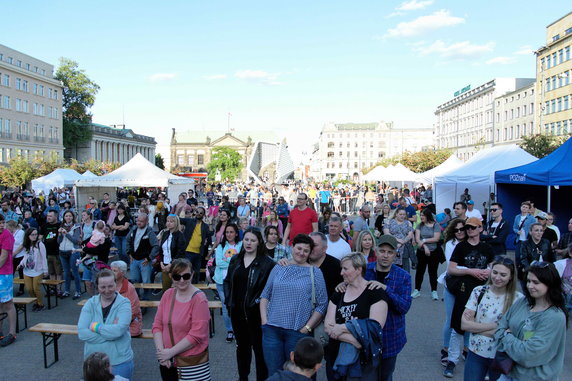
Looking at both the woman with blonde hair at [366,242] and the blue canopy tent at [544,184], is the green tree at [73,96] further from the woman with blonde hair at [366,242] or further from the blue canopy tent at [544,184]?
the woman with blonde hair at [366,242]

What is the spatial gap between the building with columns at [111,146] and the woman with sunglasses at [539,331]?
81.0 metres

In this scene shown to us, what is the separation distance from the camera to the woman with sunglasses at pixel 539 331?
118 inches

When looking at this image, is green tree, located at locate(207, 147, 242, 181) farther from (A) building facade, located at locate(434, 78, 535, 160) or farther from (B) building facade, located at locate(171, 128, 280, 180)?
(B) building facade, located at locate(171, 128, 280, 180)

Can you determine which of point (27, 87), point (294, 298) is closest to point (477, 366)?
point (294, 298)

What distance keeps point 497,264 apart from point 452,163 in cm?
2081

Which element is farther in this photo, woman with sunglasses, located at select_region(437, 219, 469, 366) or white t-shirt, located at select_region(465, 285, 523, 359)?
woman with sunglasses, located at select_region(437, 219, 469, 366)

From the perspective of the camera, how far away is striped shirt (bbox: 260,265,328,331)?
3.80 meters

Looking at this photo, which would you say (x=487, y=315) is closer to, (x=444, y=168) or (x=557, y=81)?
(x=444, y=168)

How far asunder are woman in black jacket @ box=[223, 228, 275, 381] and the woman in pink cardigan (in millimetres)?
665

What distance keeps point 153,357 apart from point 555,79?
57.6 metres

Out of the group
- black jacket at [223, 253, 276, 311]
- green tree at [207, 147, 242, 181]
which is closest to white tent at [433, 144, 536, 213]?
black jacket at [223, 253, 276, 311]

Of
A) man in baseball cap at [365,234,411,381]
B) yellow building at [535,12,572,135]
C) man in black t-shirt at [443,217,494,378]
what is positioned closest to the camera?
man in baseball cap at [365,234,411,381]

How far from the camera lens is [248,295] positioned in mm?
4391

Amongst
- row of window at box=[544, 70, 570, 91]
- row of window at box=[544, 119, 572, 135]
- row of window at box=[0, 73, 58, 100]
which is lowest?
row of window at box=[544, 119, 572, 135]
